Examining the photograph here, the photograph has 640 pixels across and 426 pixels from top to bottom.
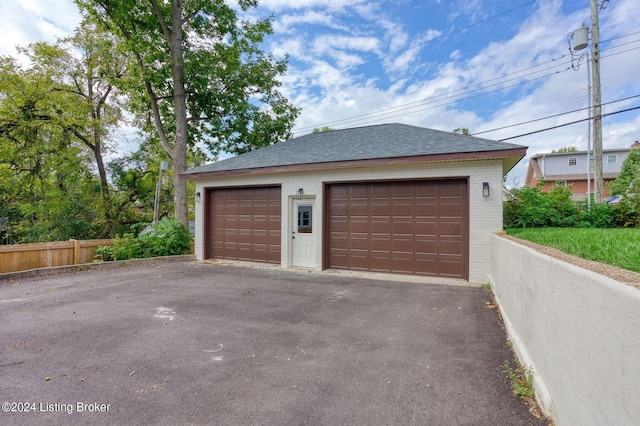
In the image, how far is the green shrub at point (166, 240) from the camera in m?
10.5

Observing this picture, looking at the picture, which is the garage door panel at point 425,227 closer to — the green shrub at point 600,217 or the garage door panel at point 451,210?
the garage door panel at point 451,210

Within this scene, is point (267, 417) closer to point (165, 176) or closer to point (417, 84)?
point (417, 84)

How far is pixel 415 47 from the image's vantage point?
14.4 m

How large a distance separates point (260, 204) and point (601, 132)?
40.8 ft

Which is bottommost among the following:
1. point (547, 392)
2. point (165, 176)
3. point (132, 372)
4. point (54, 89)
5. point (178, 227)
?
point (132, 372)

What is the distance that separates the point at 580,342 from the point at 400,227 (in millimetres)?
6166

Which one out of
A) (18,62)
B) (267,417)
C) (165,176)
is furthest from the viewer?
(165,176)

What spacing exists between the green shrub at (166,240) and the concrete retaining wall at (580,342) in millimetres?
10536

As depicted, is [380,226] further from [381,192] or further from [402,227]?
[381,192]

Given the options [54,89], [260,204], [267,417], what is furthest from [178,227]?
[54,89]

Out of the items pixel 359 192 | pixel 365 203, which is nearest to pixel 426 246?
pixel 365 203

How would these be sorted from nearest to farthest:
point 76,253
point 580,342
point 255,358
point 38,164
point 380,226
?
point 580,342 < point 255,358 < point 380,226 < point 76,253 < point 38,164

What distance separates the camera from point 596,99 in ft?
37.0

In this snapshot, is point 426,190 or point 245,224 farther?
point 245,224
